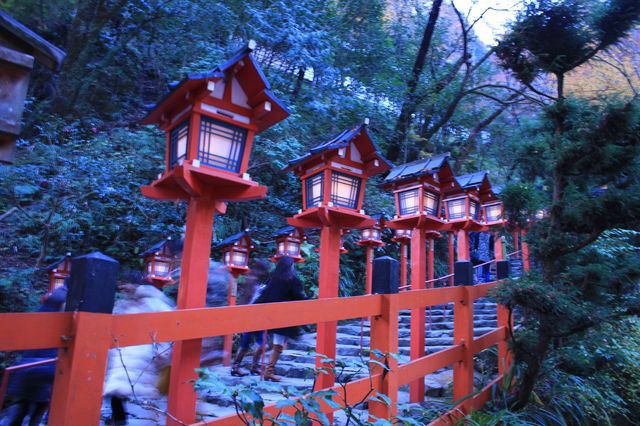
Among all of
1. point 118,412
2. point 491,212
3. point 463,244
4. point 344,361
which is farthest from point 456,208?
point 118,412

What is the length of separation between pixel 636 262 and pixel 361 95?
10749 mm

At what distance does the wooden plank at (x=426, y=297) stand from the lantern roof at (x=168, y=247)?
4.62 meters

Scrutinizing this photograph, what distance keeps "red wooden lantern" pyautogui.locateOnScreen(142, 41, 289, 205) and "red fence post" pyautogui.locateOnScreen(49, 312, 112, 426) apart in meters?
1.39

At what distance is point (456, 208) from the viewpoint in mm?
6895

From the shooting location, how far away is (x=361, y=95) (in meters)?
14.0

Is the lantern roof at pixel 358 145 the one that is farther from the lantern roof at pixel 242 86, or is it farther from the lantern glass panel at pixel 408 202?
the lantern glass panel at pixel 408 202

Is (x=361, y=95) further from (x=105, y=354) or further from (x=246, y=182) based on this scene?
(x=105, y=354)

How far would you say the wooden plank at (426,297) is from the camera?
3.57m

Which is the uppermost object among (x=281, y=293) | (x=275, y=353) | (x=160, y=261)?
(x=160, y=261)

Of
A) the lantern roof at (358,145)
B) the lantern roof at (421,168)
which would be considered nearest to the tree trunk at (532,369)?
the lantern roof at (358,145)

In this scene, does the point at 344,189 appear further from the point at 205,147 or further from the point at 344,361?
the point at 344,361

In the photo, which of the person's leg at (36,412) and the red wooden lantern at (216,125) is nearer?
the red wooden lantern at (216,125)

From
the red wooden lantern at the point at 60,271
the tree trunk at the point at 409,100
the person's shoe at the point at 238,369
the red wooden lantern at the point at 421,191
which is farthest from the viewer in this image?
the tree trunk at the point at 409,100

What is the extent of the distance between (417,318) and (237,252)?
3.09m
